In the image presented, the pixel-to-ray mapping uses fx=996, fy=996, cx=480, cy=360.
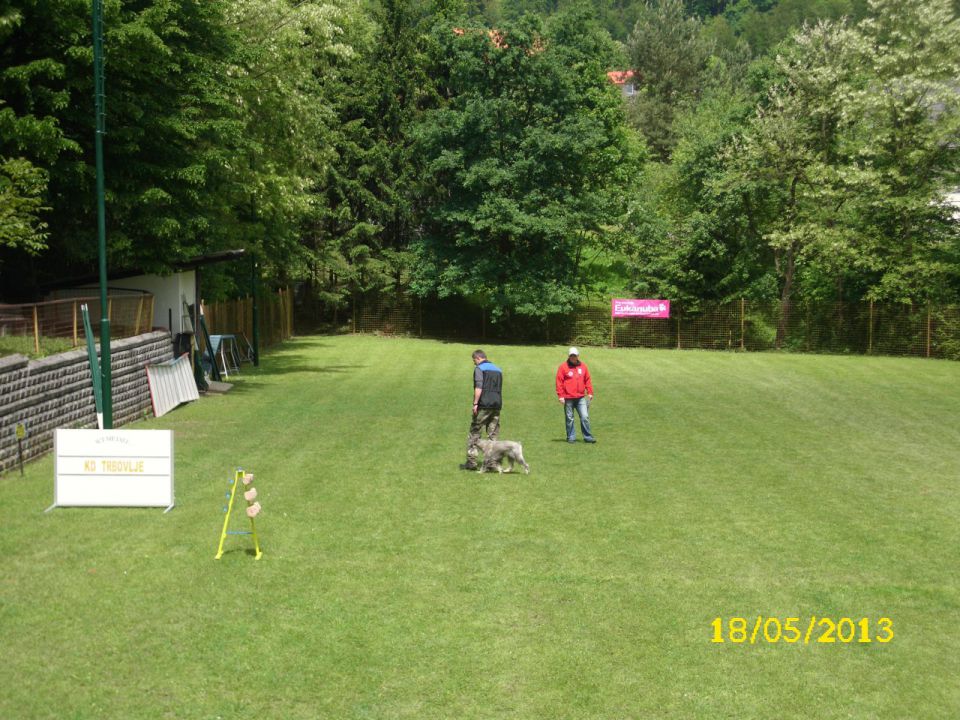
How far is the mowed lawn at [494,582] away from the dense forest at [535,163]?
49.2ft

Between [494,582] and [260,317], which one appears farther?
[260,317]

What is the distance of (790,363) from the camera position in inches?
1575

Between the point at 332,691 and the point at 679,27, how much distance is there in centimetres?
9521

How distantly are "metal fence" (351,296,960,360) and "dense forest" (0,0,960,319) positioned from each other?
1.13 m

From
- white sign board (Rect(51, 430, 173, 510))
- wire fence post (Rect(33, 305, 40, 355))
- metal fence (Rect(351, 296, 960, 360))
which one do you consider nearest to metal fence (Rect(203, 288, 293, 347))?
metal fence (Rect(351, 296, 960, 360))

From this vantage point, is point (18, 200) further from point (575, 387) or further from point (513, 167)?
point (513, 167)

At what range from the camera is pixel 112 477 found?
13.3m

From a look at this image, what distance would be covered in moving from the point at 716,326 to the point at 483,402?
34.1 metres

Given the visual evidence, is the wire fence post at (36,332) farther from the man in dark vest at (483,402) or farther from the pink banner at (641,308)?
the pink banner at (641,308)

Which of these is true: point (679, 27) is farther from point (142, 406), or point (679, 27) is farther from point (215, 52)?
point (142, 406)

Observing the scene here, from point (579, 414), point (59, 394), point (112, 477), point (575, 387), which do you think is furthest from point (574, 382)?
point (59, 394)
